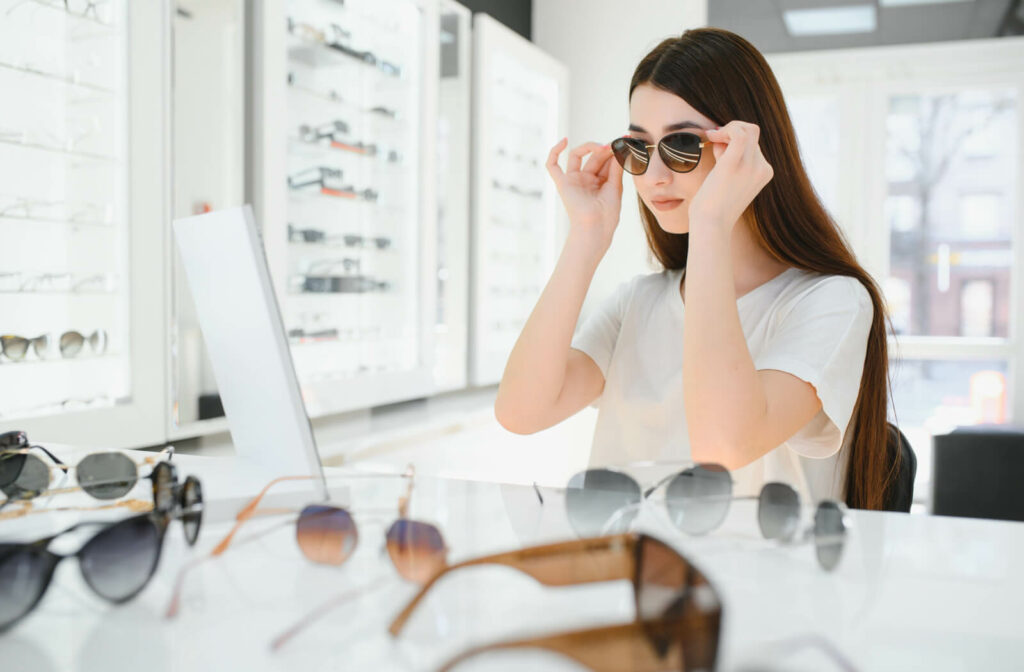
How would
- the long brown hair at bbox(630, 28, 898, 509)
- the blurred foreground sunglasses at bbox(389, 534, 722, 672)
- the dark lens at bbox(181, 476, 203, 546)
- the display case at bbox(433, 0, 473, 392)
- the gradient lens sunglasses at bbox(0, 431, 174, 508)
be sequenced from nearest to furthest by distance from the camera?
the blurred foreground sunglasses at bbox(389, 534, 722, 672) → the dark lens at bbox(181, 476, 203, 546) → the gradient lens sunglasses at bbox(0, 431, 174, 508) → the long brown hair at bbox(630, 28, 898, 509) → the display case at bbox(433, 0, 473, 392)

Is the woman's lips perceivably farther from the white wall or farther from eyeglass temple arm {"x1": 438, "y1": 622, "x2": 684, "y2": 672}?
the white wall

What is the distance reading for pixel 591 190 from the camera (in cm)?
176

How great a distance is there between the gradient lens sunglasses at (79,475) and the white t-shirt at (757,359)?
90 cm

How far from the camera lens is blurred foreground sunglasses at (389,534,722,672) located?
0.36 meters

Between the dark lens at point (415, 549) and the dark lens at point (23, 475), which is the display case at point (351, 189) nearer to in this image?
the dark lens at point (23, 475)

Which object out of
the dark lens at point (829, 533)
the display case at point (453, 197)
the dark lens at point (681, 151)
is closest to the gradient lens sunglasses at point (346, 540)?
the dark lens at point (829, 533)

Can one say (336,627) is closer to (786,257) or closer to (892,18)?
(786,257)

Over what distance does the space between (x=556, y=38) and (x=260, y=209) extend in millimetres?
3704

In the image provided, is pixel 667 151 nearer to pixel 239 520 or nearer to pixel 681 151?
pixel 681 151

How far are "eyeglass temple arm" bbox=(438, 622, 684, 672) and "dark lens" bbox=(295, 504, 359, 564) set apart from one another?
0.17m

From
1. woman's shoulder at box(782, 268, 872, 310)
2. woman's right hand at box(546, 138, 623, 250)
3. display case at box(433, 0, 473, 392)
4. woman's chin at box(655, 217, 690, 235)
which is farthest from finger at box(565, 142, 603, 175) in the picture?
display case at box(433, 0, 473, 392)

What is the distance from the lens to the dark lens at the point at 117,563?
514mm

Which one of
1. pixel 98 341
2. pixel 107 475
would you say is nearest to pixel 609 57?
pixel 98 341

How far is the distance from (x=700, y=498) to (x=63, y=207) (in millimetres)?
→ 2090
